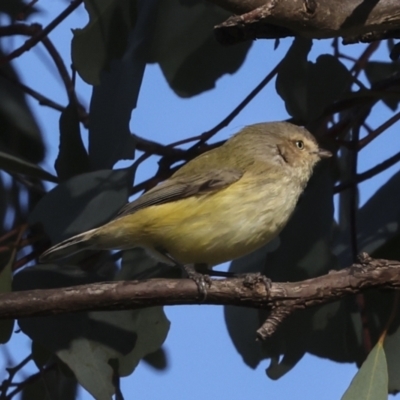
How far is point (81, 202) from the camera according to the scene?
2.66 metres

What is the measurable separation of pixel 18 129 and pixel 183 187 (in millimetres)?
689

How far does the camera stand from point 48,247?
9.84 feet

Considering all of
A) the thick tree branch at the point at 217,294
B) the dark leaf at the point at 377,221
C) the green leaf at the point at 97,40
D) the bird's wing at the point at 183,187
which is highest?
the green leaf at the point at 97,40

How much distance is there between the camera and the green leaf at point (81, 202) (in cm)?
263

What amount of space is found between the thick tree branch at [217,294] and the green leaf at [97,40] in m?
0.95

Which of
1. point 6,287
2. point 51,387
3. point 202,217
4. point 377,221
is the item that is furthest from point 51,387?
point 377,221

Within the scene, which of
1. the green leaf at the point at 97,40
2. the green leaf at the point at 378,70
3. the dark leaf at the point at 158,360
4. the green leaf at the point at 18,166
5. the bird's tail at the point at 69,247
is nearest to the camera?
the green leaf at the point at 18,166

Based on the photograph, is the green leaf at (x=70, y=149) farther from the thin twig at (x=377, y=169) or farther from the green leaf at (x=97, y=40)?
the thin twig at (x=377, y=169)

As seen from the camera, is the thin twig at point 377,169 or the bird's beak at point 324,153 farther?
the bird's beak at point 324,153

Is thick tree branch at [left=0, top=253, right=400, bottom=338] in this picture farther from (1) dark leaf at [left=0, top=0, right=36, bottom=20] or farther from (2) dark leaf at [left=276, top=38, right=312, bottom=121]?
(1) dark leaf at [left=0, top=0, right=36, bottom=20]

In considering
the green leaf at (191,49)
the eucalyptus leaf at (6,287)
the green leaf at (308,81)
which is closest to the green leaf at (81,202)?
the eucalyptus leaf at (6,287)

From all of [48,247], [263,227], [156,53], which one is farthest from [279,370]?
[156,53]

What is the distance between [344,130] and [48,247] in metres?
1.04

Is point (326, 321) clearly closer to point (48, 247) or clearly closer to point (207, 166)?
point (207, 166)
